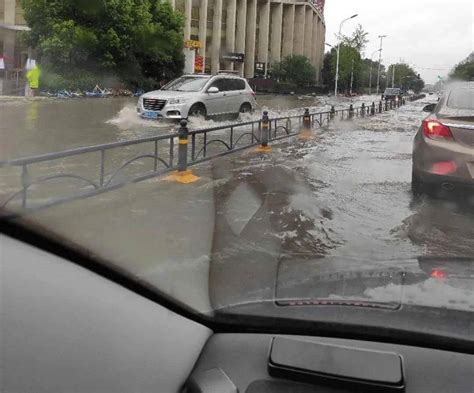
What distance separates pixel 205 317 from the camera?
2301 mm

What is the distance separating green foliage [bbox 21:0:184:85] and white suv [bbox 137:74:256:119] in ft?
29.4

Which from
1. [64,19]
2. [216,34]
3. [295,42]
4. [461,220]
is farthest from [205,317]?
[295,42]

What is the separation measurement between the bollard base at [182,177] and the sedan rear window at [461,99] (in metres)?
3.96

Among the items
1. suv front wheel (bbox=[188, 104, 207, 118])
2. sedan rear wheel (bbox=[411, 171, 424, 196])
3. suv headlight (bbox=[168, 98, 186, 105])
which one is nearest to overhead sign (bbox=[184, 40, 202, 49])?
suv headlight (bbox=[168, 98, 186, 105])

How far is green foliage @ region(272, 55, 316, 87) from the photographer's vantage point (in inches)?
1324

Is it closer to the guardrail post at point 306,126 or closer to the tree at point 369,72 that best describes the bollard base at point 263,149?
the guardrail post at point 306,126

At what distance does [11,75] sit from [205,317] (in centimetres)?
290

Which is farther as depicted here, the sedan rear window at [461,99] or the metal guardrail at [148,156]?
the sedan rear window at [461,99]

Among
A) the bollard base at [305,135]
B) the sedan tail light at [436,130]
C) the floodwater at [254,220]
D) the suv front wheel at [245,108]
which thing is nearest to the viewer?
the floodwater at [254,220]

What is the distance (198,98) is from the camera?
16234mm

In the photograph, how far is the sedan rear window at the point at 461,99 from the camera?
652 cm

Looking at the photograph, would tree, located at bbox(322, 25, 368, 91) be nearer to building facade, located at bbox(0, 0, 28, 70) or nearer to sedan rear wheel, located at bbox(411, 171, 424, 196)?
sedan rear wheel, located at bbox(411, 171, 424, 196)

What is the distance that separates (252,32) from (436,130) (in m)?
15.1

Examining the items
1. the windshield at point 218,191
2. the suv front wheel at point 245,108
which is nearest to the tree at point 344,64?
the suv front wheel at point 245,108
